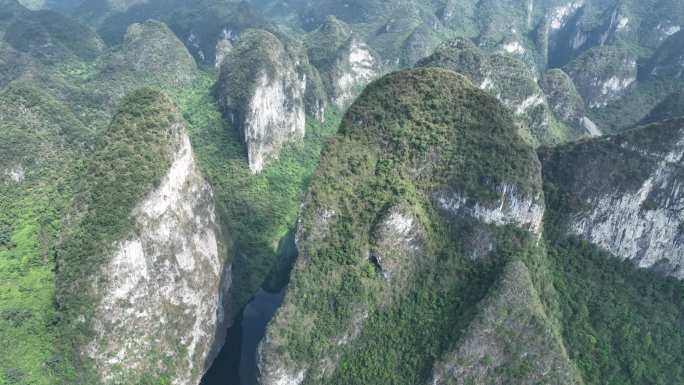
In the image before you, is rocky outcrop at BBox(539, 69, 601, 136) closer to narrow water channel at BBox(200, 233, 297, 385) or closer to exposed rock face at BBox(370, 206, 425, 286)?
narrow water channel at BBox(200, 233, 297, 385)

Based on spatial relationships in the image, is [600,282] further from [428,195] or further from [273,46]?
[273,46]

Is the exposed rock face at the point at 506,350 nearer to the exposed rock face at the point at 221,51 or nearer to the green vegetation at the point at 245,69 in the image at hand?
the green vegetation at the point at 245,69

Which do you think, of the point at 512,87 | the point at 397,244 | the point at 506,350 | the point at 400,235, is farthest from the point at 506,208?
the point at 512,87

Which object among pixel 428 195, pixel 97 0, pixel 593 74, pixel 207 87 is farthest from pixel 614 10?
pixel 97 0

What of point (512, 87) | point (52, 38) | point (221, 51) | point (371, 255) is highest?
point (512, 87)

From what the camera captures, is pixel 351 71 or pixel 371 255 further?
pixel 351 71

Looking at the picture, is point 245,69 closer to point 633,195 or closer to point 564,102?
point 564,102

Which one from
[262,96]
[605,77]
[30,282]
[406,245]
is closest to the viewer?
[30,282]
